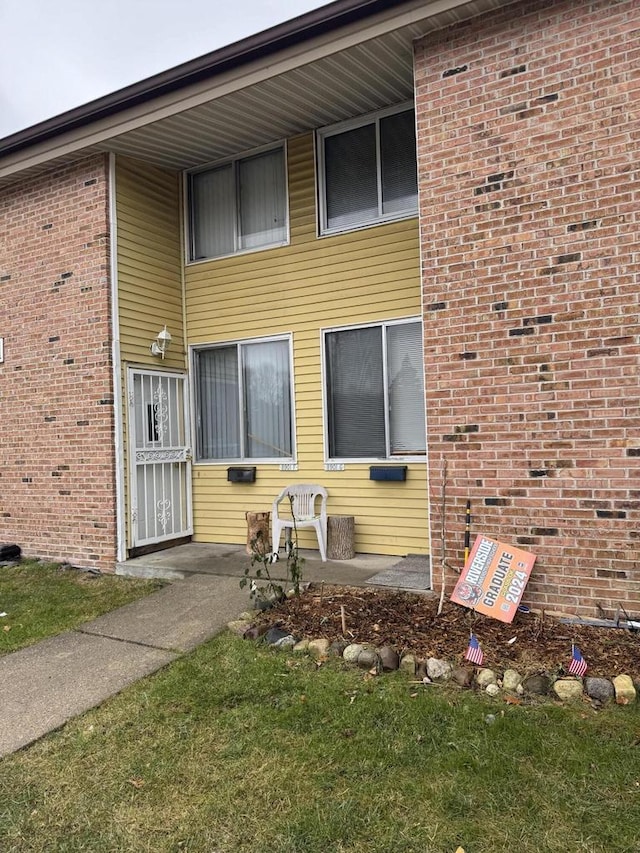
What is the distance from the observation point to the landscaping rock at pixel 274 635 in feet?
14.2

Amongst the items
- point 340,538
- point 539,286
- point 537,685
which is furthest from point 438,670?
point 340,538

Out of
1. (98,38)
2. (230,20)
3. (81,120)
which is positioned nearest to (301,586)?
(81,120)

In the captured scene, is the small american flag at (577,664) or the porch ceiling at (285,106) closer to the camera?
the small american flag at (577,664)

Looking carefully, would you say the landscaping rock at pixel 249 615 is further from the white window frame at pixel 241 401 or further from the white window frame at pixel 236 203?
the white window frame at pixel 236 203

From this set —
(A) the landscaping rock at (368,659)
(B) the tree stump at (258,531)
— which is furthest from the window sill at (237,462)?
(A) the landscaping rock at (368,659)

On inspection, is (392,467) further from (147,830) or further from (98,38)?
(98,38)

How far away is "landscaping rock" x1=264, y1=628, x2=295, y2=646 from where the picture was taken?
4.34m

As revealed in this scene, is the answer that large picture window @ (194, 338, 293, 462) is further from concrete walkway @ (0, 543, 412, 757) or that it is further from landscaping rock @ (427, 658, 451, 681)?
landscaping rock @ (427, 658, 451, 681)

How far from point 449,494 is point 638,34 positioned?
3.50 m

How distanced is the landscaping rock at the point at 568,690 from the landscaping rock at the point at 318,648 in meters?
1.43

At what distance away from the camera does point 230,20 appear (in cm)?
2238

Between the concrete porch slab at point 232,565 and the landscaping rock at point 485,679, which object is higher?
the concrete porch slab at point 232,565

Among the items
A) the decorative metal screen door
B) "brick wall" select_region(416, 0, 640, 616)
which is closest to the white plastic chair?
the decorative metal screen door

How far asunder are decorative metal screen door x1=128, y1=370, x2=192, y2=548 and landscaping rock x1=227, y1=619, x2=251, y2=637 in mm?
2756
